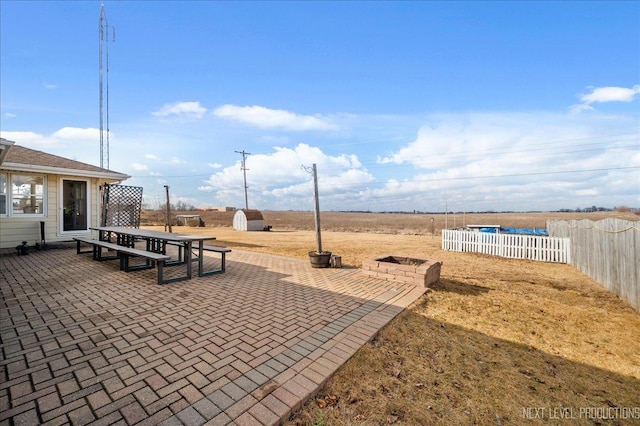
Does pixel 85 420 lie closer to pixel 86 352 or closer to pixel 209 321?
pixel 86 352

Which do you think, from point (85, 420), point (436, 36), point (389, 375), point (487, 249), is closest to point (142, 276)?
point (85, 420)

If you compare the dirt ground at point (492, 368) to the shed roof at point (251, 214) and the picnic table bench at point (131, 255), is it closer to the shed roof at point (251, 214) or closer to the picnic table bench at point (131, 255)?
the picnic table bench at point (131, 255)

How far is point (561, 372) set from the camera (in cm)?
266

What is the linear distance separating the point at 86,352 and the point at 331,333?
2462 millimetres

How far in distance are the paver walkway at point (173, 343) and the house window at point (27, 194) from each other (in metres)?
4.02

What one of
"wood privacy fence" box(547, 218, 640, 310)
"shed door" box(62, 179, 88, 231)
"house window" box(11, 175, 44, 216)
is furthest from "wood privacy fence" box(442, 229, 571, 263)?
"house window" box(11, 175, 44, 216)

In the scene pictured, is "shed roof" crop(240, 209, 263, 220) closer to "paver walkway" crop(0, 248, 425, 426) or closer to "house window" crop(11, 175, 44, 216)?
"house window" crop(11, 175, 44, 216)

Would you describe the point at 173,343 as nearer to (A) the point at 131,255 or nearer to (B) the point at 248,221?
(A) the point at 131,255

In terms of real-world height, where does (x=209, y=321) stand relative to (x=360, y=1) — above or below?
below

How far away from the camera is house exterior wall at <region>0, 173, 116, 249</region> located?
25.9ft

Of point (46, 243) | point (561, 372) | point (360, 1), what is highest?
point (360, 1)

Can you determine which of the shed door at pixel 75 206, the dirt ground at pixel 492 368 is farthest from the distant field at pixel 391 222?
the shed door at pixel 75 206

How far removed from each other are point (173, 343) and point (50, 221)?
9.21 metres

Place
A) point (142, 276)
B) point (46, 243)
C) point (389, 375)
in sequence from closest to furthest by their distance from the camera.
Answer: point (389, 375)
point (142, 276)
point (46, 243)
